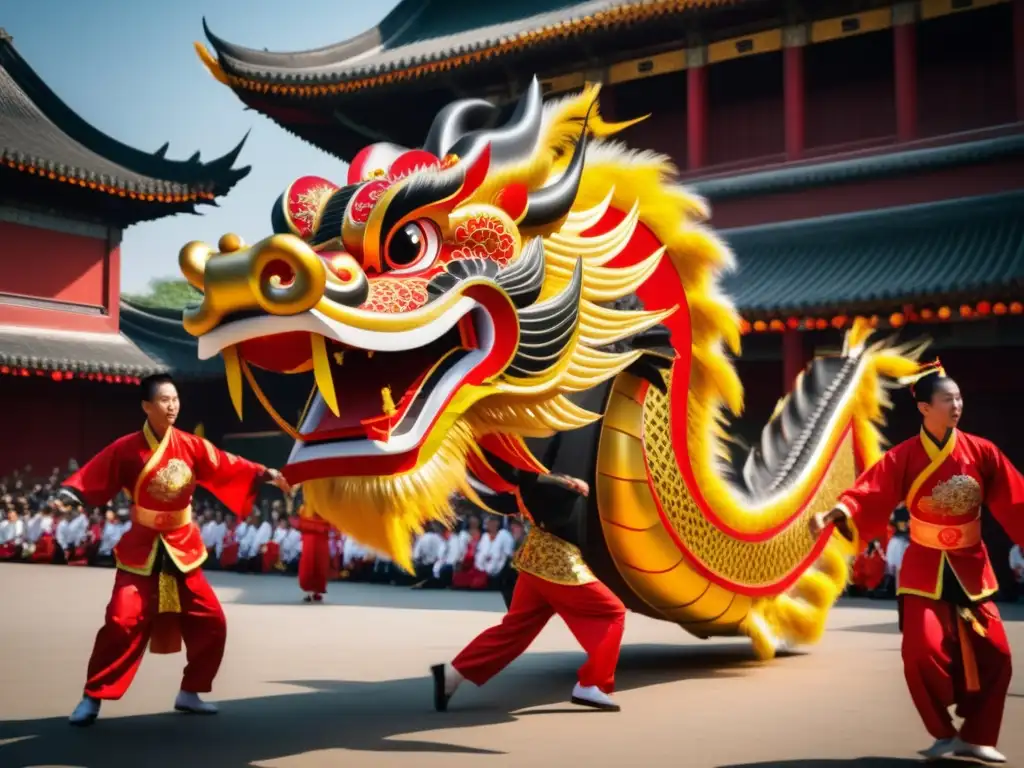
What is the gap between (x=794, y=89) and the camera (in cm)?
1411

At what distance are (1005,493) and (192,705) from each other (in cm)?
341

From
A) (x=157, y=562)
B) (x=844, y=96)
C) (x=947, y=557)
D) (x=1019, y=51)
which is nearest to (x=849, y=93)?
(x=844, y=96)

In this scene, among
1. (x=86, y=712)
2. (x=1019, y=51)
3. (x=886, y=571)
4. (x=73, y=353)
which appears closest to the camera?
(x=86, y=712)

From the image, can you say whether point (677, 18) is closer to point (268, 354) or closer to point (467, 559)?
point (467, 559)

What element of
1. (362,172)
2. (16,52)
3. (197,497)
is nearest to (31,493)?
(197,497)

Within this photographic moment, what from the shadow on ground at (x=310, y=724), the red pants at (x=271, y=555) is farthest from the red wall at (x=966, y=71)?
the red pants at (x=271, y=555)

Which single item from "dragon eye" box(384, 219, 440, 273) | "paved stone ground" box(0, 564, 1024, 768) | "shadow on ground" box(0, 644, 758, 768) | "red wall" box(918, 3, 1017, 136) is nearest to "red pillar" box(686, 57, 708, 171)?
"red wall" box(918, 3, 1017, 136)

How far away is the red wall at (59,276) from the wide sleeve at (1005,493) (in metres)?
17.0

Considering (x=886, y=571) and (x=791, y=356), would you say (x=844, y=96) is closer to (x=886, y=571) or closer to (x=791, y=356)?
(x=791, y=356)

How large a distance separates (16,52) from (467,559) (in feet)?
43.2

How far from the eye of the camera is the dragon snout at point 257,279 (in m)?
3.60

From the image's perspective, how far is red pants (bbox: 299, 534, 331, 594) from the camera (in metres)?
11.3

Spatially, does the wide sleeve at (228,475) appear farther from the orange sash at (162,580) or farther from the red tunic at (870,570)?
the red tunic at (870,570)

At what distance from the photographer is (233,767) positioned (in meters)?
3.91
